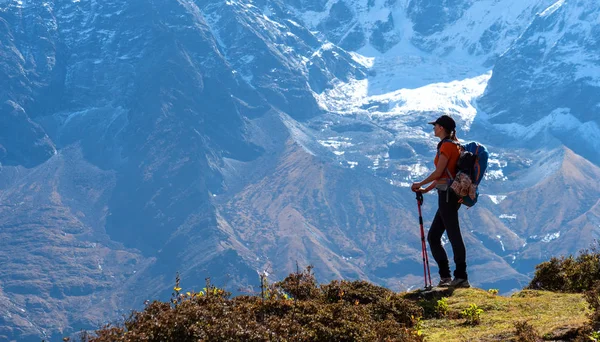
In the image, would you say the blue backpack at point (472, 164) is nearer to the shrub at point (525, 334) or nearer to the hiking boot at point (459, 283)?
the hiking boot at point (459, 283)

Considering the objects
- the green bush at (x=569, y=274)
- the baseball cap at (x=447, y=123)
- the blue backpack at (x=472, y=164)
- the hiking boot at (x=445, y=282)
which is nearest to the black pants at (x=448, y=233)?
the hiking boot at (x=445, y=282)

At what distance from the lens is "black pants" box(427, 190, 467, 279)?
17578mm

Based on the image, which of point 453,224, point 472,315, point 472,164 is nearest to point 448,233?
point 453,224

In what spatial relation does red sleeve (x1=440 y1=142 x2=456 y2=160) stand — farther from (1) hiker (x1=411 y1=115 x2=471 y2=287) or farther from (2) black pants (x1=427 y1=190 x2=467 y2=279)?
(2) black pants (x1=427 y1=190 x2=467 y2=279)

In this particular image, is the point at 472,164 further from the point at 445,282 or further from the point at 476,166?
the point at 445,282

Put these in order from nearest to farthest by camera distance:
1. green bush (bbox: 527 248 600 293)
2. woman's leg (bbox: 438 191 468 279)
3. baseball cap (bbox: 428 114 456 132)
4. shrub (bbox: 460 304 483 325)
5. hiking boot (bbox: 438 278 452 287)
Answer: shrub (bbox: 460 304 483 325) → woman's leg (bbox: 438 191 468 279) → baseball cap (bbox: 428 114 456 132) → green bush (bbox: 527 248 600 293) → hiking boot (bbox: 438 278 452 287)

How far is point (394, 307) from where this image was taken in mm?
14789

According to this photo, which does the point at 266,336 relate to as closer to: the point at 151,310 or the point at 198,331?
the point at 198,331

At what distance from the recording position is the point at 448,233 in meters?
17.9

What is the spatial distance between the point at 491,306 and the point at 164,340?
6994 mm

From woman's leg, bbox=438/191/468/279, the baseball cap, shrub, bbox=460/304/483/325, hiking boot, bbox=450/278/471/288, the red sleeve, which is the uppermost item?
the baseball cap

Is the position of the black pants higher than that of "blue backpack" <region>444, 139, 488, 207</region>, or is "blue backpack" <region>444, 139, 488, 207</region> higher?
"blue backpack" <region>444, 139, 488, 207</region>

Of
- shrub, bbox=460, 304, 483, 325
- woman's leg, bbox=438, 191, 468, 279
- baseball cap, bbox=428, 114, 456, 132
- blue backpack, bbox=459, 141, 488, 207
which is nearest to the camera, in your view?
shrub, bbox=460, 304, 483, 325

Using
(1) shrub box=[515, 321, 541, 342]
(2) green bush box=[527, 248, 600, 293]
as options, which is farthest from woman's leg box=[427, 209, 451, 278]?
(1) shrub box=[515, 321, 541, 342]
